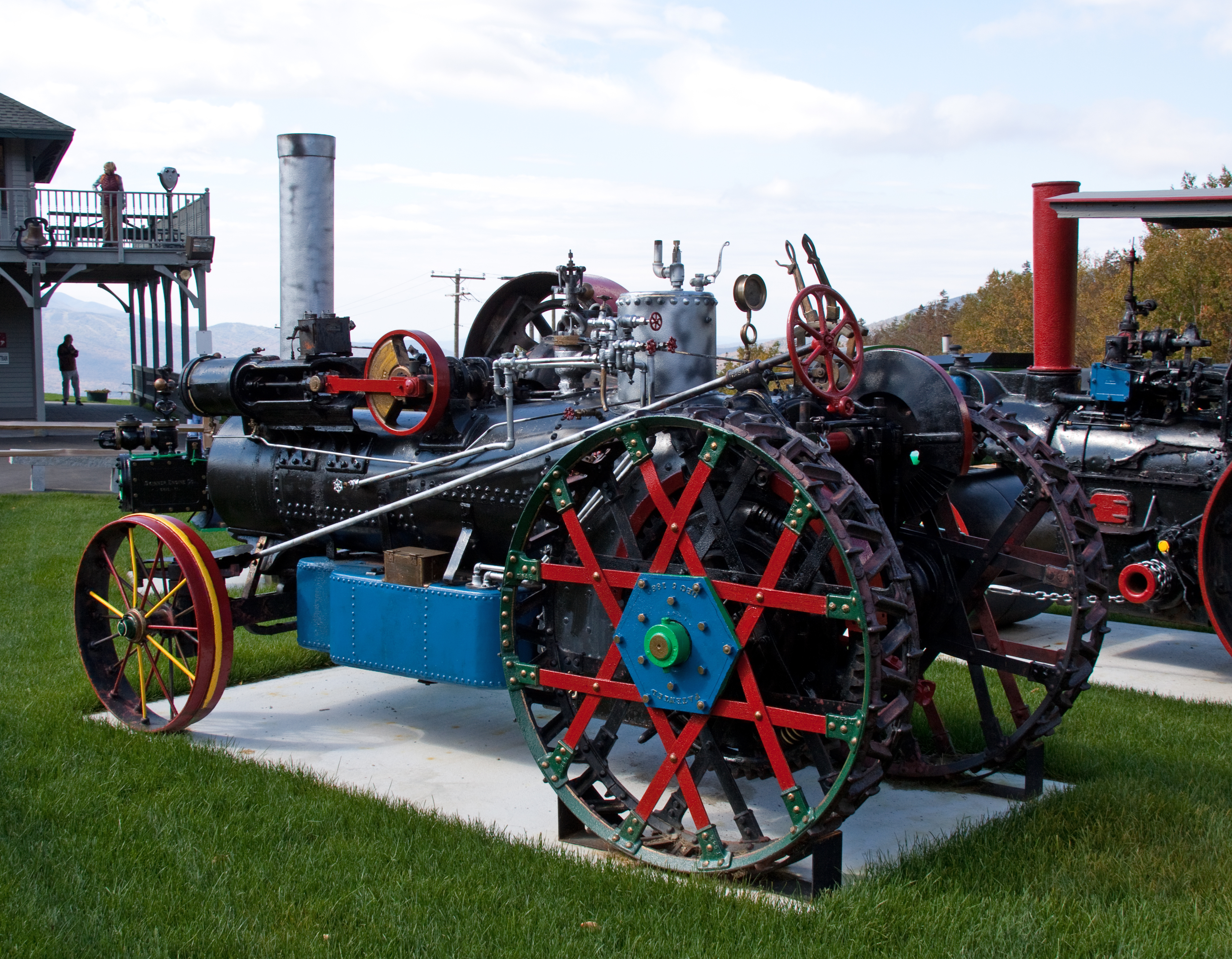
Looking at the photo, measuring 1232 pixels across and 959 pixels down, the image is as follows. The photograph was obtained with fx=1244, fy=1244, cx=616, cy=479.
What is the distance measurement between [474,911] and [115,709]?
3.13m

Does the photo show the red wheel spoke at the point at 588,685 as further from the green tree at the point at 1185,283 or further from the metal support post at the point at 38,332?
the metal support post at the point at 38,332

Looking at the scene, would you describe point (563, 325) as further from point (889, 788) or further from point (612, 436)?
point (889, 788)

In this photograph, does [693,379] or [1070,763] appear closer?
[693,379]

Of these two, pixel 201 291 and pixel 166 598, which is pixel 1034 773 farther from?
pixel 201 291

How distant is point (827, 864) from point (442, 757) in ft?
7.76

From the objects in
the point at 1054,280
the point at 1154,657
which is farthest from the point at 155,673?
the point at 1054,280

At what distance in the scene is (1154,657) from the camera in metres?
8.73

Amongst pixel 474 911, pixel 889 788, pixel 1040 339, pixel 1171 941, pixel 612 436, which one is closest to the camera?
pixel 1171 941

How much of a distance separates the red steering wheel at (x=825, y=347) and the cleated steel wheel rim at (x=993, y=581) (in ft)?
3.14

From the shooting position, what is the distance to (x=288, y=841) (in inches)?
190

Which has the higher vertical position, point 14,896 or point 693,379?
point 693,379

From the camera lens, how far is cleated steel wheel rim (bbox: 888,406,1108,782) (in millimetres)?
5172

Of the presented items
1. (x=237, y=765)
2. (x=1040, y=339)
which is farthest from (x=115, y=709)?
(x=1040, y=339)

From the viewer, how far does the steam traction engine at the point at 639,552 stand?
168 inches
